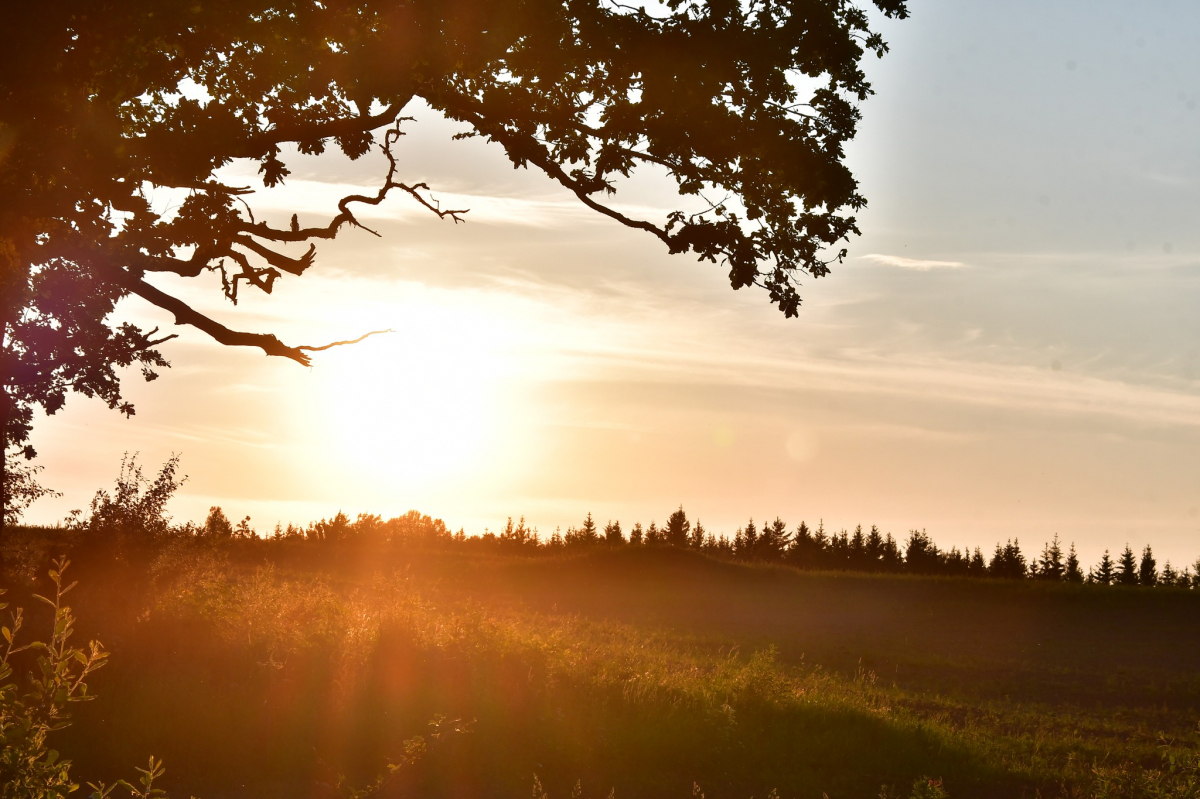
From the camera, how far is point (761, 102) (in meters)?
10.4

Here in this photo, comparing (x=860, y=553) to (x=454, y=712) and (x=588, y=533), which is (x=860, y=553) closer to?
(x=588, y=533)

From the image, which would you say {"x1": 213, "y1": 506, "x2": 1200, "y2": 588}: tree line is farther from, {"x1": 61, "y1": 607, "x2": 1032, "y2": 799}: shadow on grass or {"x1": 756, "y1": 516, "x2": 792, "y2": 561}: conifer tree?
{"x1": 61, "y1": 607, "x2": 1032, "y2": 799}: shadow on grass

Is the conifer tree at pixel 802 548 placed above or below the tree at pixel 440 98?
below

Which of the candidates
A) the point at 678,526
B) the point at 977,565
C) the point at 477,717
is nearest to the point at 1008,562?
the point at 977,565

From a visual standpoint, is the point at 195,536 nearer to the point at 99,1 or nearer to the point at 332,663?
the point at 332,663

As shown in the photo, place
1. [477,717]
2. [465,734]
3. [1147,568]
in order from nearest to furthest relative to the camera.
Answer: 1. [465,734]
2. [477,717]
3. [1147,568]

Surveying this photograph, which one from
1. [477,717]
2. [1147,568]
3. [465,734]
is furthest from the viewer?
[1147,568]

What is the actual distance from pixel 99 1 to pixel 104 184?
79.7 inches

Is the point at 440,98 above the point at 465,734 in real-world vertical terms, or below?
above

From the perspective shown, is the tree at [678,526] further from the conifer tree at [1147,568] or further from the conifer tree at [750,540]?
the conifer tree at [1147,568]

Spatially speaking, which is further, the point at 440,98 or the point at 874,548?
the point at 874,548

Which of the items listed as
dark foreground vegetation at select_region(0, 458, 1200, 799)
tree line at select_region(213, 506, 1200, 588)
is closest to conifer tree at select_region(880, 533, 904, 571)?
tree line at select_region(213, 506, 1200, 588)

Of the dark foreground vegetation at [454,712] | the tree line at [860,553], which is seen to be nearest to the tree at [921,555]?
the tree line at [860,553]

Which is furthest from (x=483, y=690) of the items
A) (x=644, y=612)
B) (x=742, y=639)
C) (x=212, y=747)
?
(x=644, y=612)
